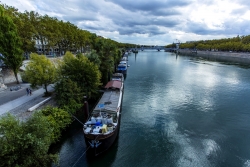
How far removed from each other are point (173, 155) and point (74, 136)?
13457 mm

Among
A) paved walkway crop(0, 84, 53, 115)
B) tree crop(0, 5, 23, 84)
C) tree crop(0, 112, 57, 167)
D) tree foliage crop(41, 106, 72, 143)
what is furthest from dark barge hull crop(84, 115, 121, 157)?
tree crop(0, 5, 23, 84)

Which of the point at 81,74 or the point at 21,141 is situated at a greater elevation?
the point at 81,74

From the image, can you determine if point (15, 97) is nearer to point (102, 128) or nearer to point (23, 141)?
point (102, 128)

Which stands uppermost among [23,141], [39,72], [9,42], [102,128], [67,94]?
[9,42]

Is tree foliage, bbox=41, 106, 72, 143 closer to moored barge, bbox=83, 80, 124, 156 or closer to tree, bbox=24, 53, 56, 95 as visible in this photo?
moored barge, bbox=83, 80, 124, 156

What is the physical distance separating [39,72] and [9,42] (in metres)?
10.6

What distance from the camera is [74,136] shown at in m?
22.6

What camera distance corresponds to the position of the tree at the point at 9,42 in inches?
1213

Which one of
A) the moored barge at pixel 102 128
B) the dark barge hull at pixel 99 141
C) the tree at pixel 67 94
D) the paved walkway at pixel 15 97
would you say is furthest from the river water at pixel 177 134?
the paved walkway at pixel 15 97

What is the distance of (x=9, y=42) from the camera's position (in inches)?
1247

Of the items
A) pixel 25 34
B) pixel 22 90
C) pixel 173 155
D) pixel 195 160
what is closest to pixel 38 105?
pixel 22 90

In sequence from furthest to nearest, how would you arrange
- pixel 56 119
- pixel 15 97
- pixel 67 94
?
pixel 15 97 < pixel 67 94 < pixel 56 119

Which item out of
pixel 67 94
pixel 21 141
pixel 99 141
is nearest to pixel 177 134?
pixel 99 141

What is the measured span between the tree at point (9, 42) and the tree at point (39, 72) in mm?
6960
